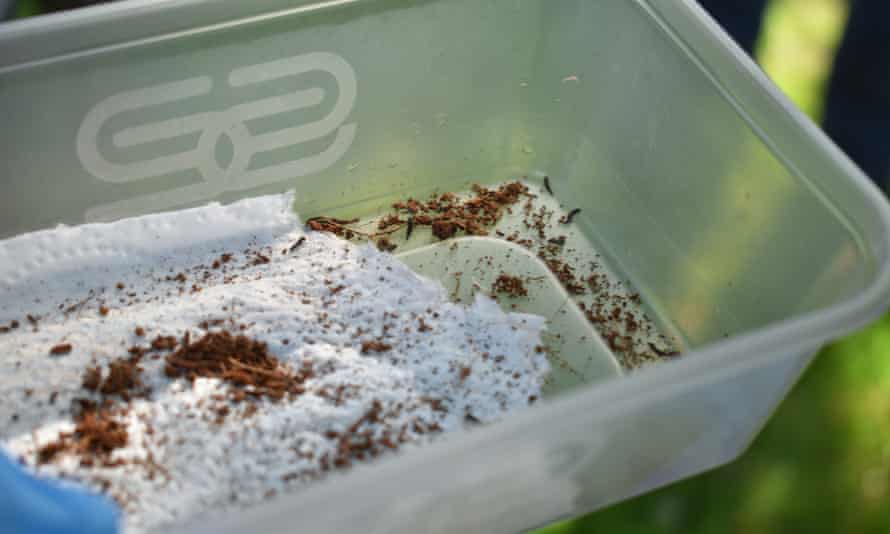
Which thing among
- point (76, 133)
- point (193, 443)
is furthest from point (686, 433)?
point (76, 133)

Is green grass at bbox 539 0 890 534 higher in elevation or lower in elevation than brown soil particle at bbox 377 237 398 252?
lower

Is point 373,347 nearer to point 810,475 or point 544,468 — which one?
point 544,468

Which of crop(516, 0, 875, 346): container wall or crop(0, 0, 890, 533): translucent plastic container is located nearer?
crop(0, 0, 890, 533): translucent plastic container

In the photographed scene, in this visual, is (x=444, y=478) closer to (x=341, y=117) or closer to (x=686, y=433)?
(x=686, y=433)

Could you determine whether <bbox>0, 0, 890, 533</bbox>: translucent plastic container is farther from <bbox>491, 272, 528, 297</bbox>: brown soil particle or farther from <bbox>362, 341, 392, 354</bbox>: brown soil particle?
<bbox>362, 341, 392, 354</bbox>: brown soil particle

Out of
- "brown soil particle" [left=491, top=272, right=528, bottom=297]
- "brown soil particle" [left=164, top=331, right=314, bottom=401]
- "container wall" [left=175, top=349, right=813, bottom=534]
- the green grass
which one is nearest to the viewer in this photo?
"container wall" [left=175, top=349, right=813, bottom=534]

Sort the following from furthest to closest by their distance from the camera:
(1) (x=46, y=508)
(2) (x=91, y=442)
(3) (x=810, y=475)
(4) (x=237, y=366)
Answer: (3) (x=810, y=475)
(4) (x=237, y=366)
(2) (x=91, y=442)
(1) (x=46, y=508)

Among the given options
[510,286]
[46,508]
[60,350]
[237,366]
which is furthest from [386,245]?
[46,508]

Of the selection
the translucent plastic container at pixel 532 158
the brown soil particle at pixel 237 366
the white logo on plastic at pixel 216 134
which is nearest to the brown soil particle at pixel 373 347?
the brown soil particle at pixel 237 366

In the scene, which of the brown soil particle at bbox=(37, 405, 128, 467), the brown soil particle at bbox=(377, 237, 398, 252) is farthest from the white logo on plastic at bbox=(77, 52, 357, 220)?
the brown soil particle at bbox=(37, 405, 128, 467)
